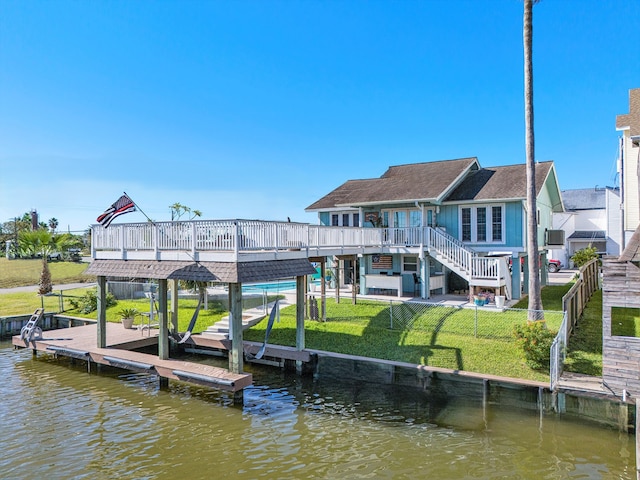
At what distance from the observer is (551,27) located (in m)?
17.5

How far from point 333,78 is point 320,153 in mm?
12561

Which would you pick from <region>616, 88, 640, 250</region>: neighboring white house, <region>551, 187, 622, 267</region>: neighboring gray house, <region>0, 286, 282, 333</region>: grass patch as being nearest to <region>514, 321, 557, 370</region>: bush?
<region>616, 88, 640, 250</region>: neighboring white house

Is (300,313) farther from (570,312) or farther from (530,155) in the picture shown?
(530,155)

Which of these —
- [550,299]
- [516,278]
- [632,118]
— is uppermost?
[632,118]

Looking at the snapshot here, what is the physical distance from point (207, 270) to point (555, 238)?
64.2 feet

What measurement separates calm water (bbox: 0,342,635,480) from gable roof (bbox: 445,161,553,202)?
1119 centimetres

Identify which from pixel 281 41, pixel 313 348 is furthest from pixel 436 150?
pixel 313 348

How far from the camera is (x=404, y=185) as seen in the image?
71.2ft

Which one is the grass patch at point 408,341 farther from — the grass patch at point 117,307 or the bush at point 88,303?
the bush at point 88,303

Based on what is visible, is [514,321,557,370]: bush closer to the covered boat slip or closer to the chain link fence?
the chain link fence

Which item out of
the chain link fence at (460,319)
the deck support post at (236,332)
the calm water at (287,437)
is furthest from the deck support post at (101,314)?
the chain link fence at (460,319)

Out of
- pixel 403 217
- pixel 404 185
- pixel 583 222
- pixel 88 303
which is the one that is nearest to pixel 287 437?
pixel 403 217

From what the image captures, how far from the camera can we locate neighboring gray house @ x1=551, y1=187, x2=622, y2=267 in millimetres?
40406

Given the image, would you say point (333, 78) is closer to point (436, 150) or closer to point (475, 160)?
point (475, 160)
